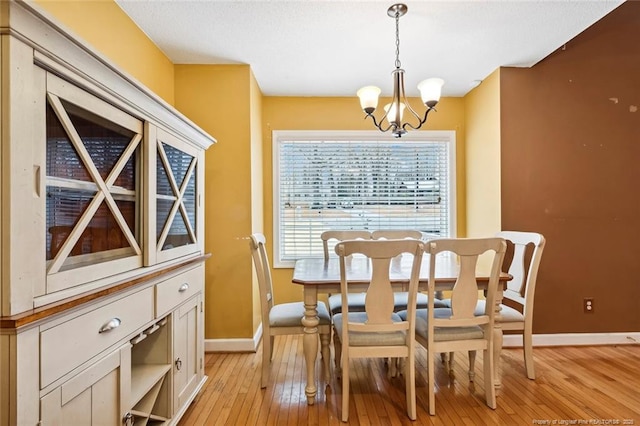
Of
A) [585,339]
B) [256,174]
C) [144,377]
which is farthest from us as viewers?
[256,174]

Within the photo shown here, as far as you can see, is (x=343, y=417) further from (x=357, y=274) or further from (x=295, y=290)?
(x=295, y=290)

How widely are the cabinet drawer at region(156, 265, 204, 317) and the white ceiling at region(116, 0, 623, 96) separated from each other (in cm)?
173

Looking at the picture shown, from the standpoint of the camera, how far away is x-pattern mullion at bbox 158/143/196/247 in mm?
1706

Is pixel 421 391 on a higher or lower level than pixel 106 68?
lower

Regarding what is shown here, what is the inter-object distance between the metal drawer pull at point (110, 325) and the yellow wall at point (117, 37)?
3.43ft

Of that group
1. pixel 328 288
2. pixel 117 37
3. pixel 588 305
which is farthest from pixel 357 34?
pixel 588 305

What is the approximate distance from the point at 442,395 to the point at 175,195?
7.03ft

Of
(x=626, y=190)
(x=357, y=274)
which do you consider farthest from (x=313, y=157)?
(x=626, y=190)

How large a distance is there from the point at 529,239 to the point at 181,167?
2.47 m

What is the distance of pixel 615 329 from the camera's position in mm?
2986

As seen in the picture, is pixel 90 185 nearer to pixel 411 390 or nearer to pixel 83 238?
pixel 83 238

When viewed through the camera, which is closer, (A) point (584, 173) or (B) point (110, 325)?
(B) point (110, 325)

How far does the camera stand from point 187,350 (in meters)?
1.94

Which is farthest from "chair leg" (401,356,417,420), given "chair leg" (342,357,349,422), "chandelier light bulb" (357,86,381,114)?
"chandelier light bulb" (357,86,381,114)
